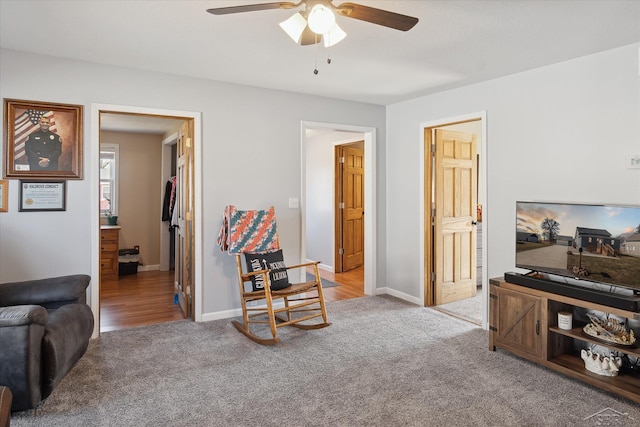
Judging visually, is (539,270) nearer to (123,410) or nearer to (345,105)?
(345,105)

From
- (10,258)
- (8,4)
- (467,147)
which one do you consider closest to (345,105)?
(467,147)

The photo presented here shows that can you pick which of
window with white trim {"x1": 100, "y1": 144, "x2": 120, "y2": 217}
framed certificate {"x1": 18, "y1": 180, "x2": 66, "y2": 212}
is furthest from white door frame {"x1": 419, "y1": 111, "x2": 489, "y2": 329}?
window with white trim {"x1": 100, "y1": 144, "x2": 120, "y2": 217}

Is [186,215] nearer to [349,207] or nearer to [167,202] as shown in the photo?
[167,202]

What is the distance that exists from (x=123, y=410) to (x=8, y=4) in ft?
7.99

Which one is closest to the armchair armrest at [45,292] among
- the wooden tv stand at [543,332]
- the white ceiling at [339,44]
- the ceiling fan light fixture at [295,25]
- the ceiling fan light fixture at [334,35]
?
the white ceiling at [339,44]

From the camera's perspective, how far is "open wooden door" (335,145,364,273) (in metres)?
6.43

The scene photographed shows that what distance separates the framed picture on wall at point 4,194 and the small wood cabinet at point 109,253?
113 inches

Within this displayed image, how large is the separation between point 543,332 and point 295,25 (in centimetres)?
258

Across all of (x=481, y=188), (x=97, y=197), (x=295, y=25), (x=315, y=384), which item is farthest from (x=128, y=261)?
(x=295, y=25)

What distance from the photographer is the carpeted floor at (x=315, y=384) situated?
2.30 meters

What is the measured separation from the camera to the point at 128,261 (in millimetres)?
6262

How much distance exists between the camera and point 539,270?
3158mm

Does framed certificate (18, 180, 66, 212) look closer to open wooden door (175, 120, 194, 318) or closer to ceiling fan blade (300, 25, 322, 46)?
open wooden door (175, 120, 194, 318)

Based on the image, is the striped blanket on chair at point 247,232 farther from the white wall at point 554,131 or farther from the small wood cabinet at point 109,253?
the small wood cabinet at point 109,253
